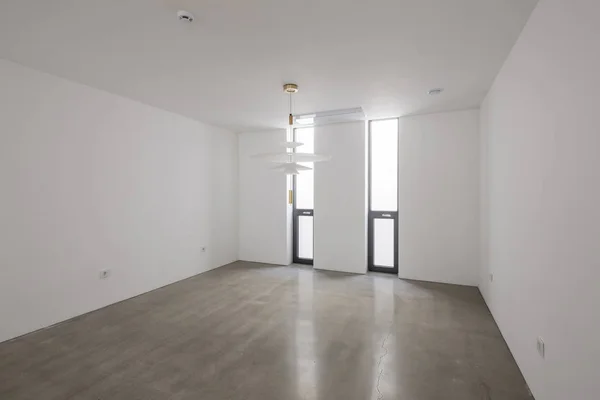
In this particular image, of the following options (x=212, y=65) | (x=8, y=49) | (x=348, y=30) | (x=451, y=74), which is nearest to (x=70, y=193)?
(x=8, y=49)

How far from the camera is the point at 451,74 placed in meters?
3.29

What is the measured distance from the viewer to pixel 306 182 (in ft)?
20.2

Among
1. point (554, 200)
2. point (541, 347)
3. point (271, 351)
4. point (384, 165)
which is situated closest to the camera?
point (554, 200)

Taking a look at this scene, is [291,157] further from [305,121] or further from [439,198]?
[439,198]

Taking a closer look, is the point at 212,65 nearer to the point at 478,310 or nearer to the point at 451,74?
the point at 451,74

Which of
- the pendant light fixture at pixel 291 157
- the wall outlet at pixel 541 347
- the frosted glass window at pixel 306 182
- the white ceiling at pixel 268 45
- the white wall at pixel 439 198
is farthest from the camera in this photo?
the frosted glass window at pixel 306 182

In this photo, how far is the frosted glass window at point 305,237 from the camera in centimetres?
612

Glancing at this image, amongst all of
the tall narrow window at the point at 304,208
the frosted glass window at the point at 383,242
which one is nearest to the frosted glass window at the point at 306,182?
the tall narrow window at the point at 304,208

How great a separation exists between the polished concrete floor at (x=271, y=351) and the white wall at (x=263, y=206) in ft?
6.37

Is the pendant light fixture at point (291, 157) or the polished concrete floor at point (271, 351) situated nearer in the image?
the polished concrete floor at point (271, 351)

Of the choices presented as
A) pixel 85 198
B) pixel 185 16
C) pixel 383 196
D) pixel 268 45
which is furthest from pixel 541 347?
pixel 85 198

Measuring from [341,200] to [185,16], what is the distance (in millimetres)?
3976

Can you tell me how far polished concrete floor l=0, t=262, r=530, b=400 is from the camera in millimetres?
2213

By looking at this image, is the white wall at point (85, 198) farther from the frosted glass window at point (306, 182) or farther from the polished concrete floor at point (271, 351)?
the frosted glass window at point (306, 182)
